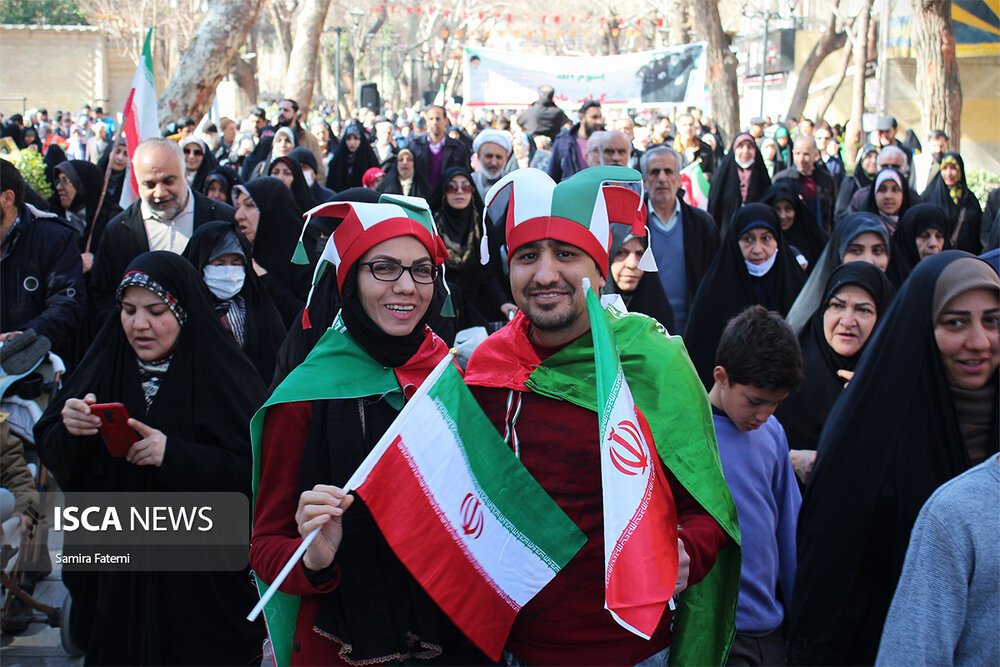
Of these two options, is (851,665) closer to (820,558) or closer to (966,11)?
(820,558)

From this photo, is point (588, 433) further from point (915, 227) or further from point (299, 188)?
point (299, 188)

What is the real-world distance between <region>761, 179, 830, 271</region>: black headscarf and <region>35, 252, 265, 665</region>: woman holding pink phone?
17.2 feet

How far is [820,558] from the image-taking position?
2.69 meters

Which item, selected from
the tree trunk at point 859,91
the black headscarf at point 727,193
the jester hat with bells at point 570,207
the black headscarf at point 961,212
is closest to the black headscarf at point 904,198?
the black headscarf at point 961,212

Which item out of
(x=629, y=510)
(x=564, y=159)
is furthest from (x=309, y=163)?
(x=629, y=510)

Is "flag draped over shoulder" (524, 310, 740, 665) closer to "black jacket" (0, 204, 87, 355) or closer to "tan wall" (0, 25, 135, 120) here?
"black jacket" (0, 204, 87, 355)

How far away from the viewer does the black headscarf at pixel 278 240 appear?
20.2 ft

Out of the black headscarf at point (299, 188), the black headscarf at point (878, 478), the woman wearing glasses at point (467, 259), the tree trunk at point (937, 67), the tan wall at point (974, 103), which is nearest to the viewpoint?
the black headscarf at point (878, 478)

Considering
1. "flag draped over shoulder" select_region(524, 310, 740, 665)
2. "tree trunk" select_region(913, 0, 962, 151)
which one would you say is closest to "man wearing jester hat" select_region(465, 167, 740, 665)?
"flag draped over shoulder" select_region(524, 310, 740, 665)

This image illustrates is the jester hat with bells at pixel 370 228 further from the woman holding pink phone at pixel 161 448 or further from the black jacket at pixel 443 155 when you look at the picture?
the black jacket at pixel 443 155

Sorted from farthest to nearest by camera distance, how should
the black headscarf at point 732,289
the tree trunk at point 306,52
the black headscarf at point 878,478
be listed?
1. the tree trunk at point 306,52
2. the black headscarf at point 732,289
3. the black headscarf at point 878,478

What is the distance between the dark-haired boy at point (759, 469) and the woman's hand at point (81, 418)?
1.98 m

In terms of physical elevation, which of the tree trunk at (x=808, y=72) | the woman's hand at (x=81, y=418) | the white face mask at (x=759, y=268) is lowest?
the woman's hand at (x=81, y=418)

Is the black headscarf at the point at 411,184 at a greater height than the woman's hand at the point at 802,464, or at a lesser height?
greater
